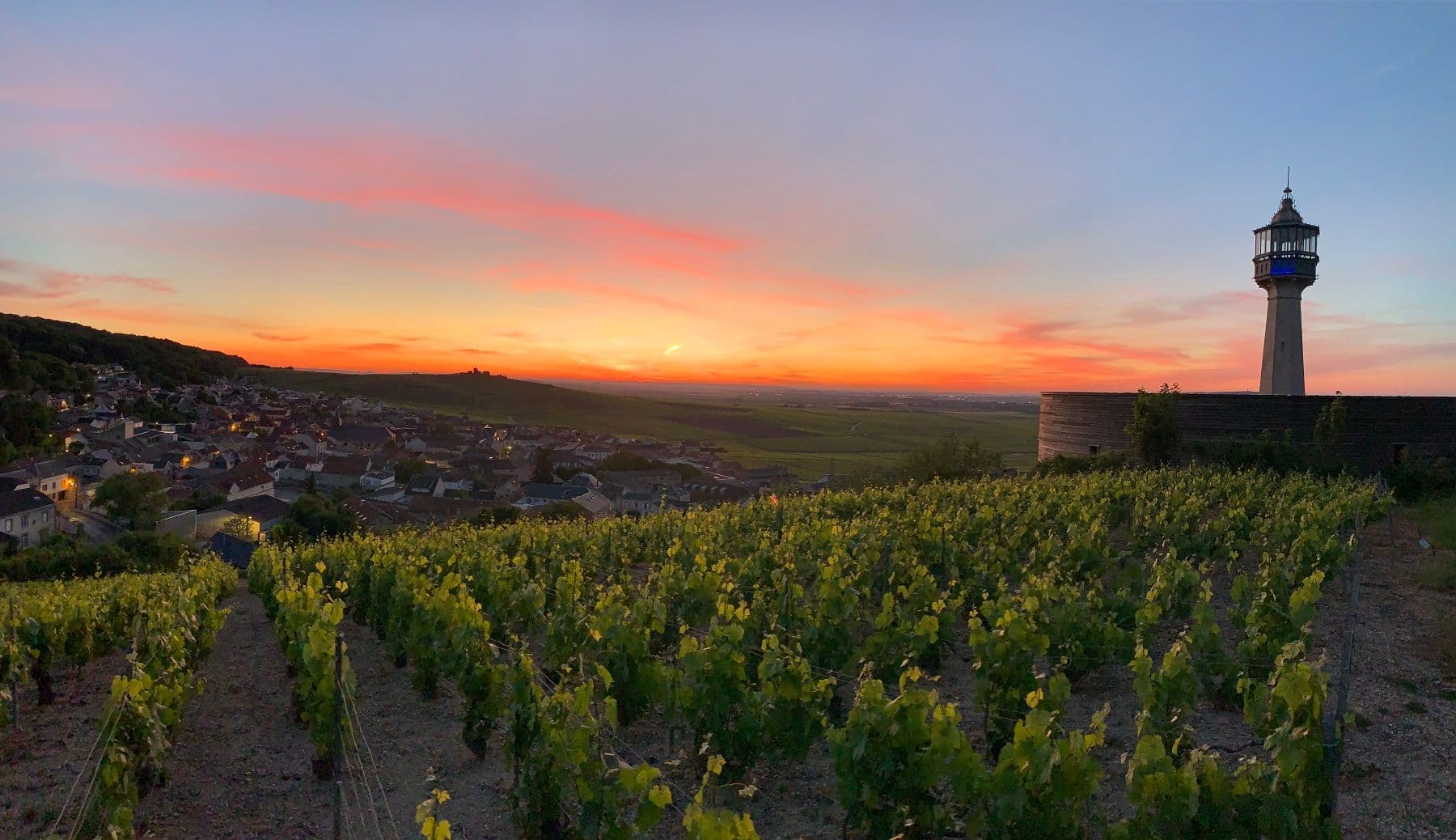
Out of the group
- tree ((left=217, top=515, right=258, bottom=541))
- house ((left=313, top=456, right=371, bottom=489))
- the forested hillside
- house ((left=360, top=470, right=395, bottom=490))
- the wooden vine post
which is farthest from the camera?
the forested hillside

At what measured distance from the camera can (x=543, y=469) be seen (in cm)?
7019

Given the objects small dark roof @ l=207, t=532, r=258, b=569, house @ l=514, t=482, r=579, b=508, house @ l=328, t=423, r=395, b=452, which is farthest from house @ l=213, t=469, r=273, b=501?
house @ l=328, t=423, r=395, b=452

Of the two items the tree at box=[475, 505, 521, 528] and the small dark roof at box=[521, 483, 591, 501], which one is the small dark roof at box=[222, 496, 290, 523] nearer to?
the tree at box=[475, 505, 521, 528]

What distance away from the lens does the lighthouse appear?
115ft

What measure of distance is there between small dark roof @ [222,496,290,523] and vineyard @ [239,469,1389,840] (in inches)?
1560

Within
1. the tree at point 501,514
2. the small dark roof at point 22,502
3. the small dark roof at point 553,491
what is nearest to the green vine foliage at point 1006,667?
the tree at point 501,514

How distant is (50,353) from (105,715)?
442ft

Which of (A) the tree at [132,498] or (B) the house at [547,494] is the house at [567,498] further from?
(A) the tree at [132,498]

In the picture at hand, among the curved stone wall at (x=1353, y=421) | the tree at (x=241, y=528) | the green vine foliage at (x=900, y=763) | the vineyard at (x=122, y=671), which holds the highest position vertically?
the curved stone wall at (x=1353, y=421)

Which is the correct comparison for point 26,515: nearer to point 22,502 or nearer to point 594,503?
point 22,502

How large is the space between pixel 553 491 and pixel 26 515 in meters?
30.7

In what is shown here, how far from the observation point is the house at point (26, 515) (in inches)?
1683

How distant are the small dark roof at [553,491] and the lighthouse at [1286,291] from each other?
41.7 metres

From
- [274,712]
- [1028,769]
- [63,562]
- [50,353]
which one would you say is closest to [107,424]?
[50,353]
